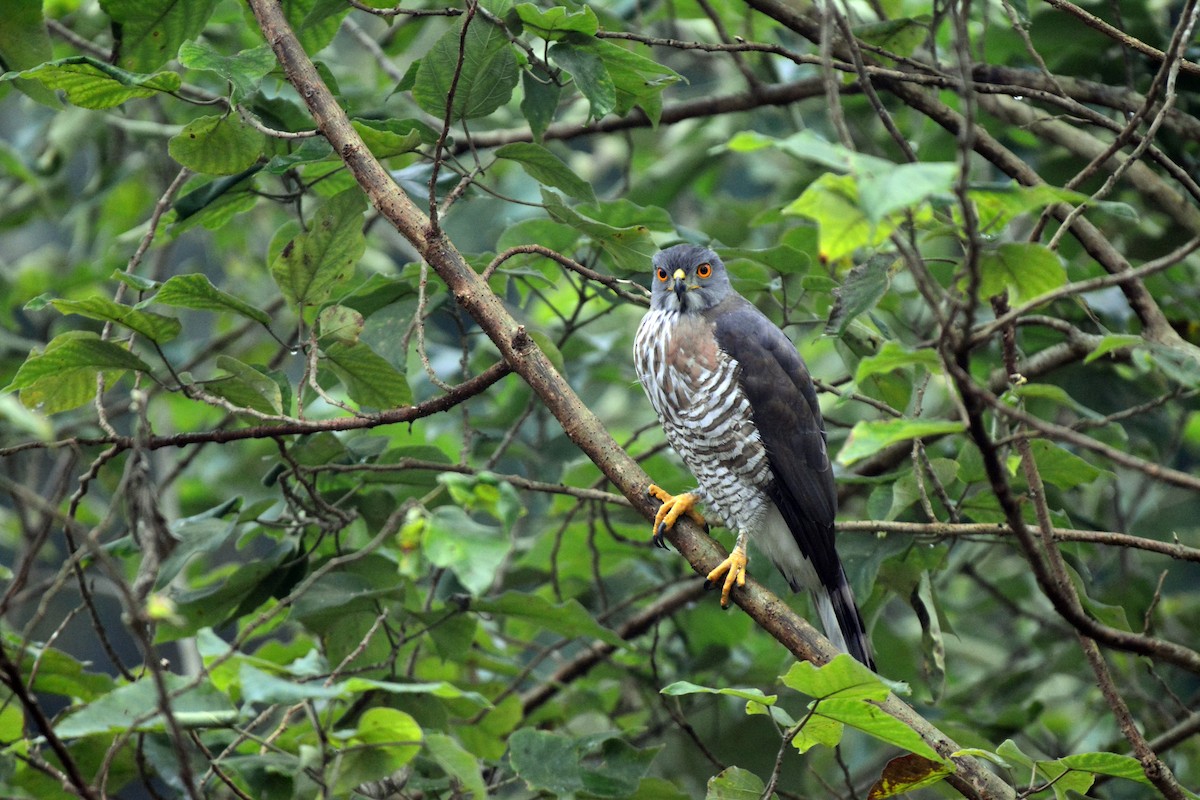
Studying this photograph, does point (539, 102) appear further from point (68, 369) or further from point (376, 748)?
point (376, 748)

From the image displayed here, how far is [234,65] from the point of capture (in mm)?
2553

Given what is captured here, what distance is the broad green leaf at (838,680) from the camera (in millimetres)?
1924

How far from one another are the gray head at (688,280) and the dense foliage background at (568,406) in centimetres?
16

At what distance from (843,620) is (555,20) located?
77.6 inches

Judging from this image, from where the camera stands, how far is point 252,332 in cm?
598

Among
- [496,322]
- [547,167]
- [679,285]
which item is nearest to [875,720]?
[496,322]

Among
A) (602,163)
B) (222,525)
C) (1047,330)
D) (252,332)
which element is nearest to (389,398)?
(222,525)

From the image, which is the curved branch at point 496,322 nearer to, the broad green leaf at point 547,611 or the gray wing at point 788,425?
the broad green leaf at point 547,611

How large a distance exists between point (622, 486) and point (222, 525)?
1136 mm

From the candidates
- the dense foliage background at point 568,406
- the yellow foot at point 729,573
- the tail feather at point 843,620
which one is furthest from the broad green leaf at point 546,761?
the tail feather at point 843,620

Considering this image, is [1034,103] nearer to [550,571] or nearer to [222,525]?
[550,571]

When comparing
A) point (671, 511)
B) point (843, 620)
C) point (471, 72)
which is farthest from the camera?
point (843, 620)

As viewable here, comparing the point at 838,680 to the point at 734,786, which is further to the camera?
the point at 734,786

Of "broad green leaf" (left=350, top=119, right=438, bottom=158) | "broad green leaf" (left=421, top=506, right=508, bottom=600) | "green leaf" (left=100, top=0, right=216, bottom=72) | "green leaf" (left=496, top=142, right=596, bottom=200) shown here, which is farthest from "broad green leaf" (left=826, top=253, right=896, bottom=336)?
"green leaf" (left=100, top=0, right=216, bottom=72)
